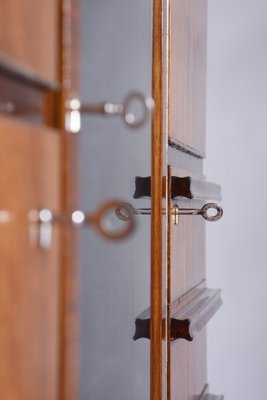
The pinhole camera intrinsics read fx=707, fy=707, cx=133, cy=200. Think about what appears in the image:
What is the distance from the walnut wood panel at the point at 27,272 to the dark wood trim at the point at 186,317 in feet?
1.64

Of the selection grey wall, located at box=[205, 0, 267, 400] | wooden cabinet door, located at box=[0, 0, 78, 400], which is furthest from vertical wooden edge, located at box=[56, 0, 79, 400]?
grey wall, located at box=[205, 0, 267, 400]

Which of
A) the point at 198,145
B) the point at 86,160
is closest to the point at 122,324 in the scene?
the point at 86,160

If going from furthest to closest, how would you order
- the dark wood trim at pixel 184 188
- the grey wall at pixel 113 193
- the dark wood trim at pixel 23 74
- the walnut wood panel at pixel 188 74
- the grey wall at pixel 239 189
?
the grey wall at pixel 239 189 → the walnut wood panel at pixel 188 74 → the dark wood trim at pixel 184 188 → the grey wall at pixel 113 193 → the dark wood trim at pixel 23 74

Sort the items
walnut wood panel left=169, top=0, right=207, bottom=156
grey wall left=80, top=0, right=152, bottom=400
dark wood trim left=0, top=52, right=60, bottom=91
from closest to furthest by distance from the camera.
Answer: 1. dark wood trim left=0, top=52, right=60, bottom=91
2. grey wall left=80, top=0, right=152, bottom=400
3. walnut wood panel left=169, top=0, right=207, bottom=156

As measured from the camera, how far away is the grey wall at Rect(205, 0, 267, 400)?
2.58m

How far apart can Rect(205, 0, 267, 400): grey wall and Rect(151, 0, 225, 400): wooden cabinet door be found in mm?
632

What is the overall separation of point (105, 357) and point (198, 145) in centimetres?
106

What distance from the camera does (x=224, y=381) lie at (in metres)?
2.62

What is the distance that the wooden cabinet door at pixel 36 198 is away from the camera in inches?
20.3

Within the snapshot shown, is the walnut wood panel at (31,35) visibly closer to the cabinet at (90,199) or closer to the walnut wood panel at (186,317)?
the cabinet at (90,199)

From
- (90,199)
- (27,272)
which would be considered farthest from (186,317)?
(27,272)

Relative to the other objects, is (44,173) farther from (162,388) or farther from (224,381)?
(224,381)

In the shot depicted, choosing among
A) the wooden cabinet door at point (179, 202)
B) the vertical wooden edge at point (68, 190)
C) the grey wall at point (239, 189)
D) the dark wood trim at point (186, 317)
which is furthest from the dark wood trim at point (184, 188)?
the grey wall at point (239, 189)

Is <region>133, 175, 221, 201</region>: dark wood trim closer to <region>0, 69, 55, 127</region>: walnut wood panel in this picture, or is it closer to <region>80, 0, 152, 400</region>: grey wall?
<region>80, 0, 152, 400</region>: grey wall
